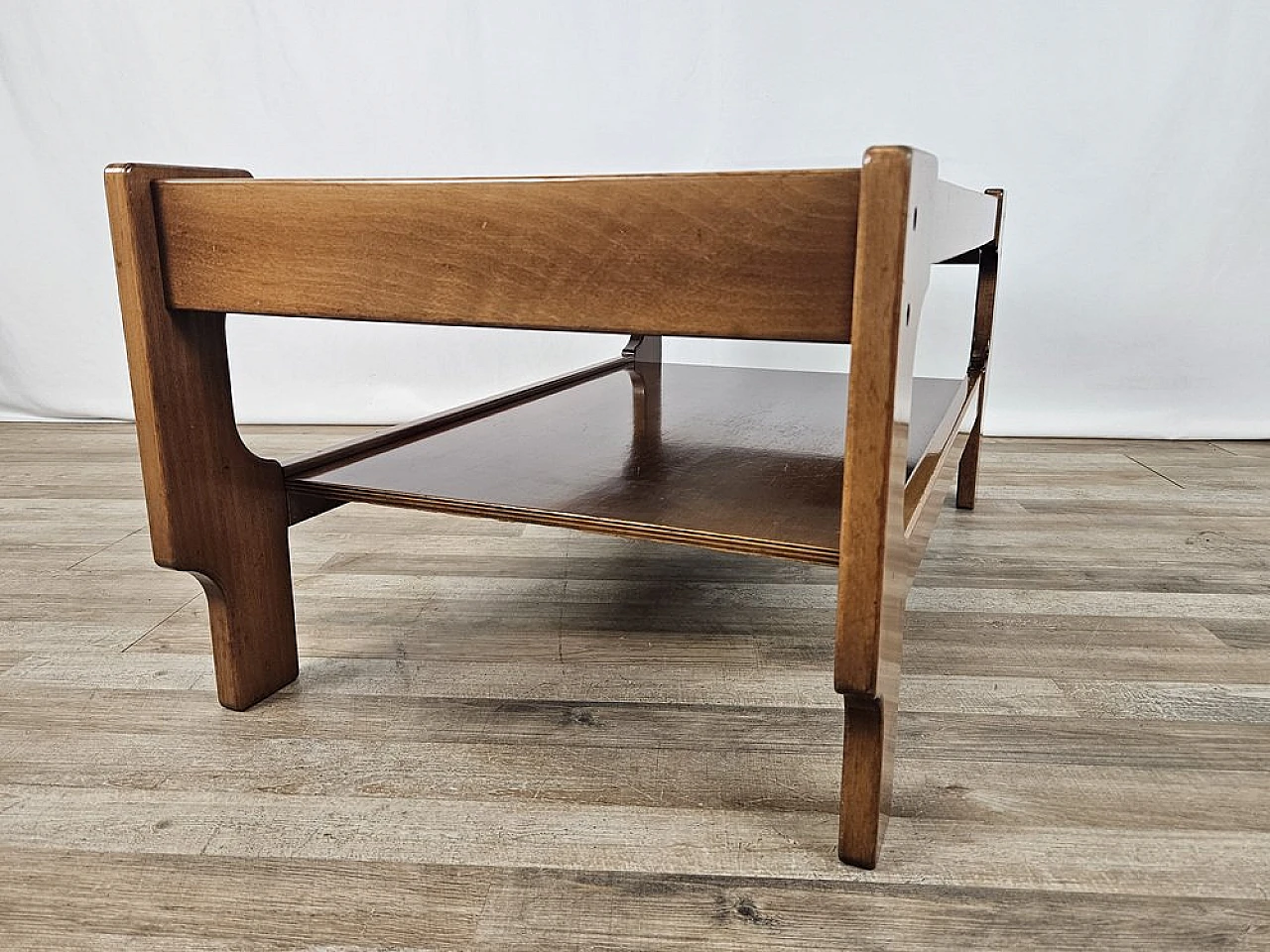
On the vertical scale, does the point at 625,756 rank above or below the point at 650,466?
below

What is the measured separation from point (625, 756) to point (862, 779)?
258 mm

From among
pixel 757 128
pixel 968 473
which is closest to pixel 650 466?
pixel 968 473

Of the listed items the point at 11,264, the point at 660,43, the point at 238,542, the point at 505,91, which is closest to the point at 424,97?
the point at 505,91

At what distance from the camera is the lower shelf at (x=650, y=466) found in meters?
0.90

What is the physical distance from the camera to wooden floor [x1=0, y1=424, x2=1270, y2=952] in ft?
2.39

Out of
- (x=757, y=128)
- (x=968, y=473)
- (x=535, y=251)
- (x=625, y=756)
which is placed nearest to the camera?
(x=535, y=251)

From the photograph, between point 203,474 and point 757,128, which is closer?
point 203,474

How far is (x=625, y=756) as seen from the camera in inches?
37.1

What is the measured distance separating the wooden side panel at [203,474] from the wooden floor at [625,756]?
0.24 feet

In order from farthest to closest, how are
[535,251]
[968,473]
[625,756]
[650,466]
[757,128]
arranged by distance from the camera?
[757,128]
[968,473]
[650,466]
[625,756]
[535,251]

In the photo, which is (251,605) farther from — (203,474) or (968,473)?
(968,473)

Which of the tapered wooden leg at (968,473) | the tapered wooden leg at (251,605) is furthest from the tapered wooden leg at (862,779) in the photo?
the tapered wooden leg at (968,473)

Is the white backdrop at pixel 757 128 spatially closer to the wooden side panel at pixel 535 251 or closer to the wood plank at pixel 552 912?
the wooden side panel at pixel 535 251

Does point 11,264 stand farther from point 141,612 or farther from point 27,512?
point 141,612
